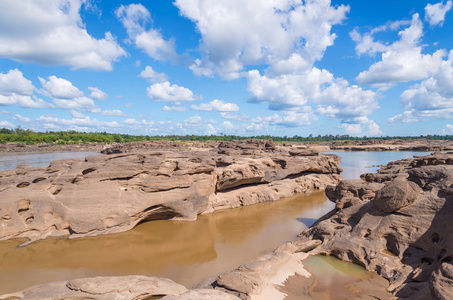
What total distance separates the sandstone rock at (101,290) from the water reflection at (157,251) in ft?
5.56

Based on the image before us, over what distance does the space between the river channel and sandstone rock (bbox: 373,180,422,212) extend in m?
4.61

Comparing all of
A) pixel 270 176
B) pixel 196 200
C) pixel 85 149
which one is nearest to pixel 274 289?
pixel 196 200

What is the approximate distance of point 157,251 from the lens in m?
10.6

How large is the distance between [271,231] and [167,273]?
6.06 metres

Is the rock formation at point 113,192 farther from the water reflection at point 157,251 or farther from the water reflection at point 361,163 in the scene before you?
the water reflection at point 361,163

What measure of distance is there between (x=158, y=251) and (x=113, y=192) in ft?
12.3

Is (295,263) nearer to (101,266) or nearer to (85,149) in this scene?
(101,266)

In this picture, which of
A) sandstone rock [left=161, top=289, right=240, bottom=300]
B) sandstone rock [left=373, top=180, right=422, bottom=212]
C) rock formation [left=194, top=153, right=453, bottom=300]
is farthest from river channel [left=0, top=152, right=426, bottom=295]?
sandstone rock [left=373, top=180, right=422, bottom=212]

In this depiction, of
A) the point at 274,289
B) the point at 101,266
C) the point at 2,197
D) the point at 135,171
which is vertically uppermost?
the point at 135,171

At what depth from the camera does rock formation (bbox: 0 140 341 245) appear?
11367mm

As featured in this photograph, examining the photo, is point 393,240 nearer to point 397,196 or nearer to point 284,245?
point 397,196

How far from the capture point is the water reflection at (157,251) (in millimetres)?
8766

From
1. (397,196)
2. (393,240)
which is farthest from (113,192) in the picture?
(397,196)

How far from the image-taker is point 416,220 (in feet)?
26.9
